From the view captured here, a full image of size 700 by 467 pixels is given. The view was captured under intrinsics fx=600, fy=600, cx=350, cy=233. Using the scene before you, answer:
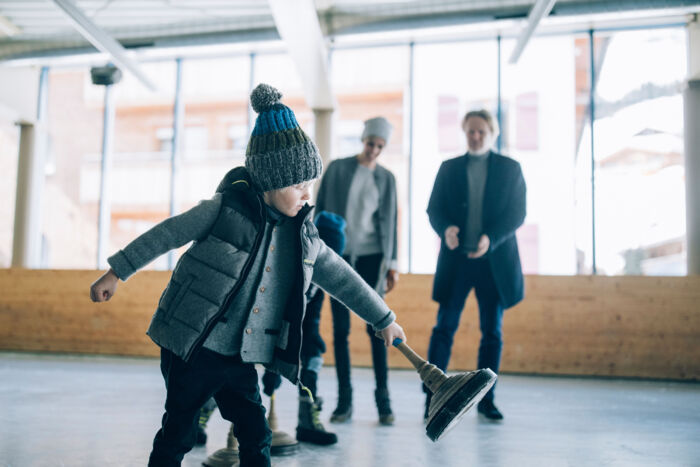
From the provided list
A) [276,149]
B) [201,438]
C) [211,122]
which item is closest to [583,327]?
[201,438]

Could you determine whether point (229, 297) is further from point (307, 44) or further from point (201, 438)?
point (307, 44)

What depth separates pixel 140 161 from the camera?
31.1ft

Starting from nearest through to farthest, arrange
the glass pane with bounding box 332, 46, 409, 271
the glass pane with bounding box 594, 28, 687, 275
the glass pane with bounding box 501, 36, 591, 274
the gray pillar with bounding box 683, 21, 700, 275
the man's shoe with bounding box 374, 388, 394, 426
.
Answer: the man's shoe with bounding box 374, 388, 394, 426 < the gray pillar with bounding box 683, 21, 700, 275 < the glass pane with bounding box 594, 28, 687, 275 < the glass pane with bounding box 501, 36, 591, 274 < the glass pane with bounding box 332, 46, 409, 271

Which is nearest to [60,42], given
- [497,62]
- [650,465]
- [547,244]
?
[497,62]

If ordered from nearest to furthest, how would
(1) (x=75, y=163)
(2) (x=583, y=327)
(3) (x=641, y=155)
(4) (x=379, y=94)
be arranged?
1. (2) (x=583, y=327)
2. (3) (x=641, y=155)
3. (4) (x=379, y=94)
4. (1) (x=75, y=163)

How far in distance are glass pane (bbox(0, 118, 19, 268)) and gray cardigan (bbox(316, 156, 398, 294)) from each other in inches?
217

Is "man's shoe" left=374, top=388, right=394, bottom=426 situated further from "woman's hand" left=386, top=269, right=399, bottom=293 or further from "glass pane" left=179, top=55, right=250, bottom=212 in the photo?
"glass pane" left=179, top=55, right=250, bottom=212

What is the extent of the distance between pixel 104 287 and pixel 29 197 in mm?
7140

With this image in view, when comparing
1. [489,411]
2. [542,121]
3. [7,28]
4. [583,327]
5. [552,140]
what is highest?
[7,28]

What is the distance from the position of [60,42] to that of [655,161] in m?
6.82

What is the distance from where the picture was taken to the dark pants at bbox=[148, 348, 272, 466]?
1.30 m

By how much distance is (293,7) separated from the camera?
4.82 meters

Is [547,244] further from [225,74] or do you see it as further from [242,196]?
[242,196]

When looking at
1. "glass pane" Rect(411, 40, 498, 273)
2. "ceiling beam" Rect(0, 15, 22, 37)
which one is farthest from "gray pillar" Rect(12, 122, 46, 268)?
"glass pane" Rect(411, 40, 498, 273)
